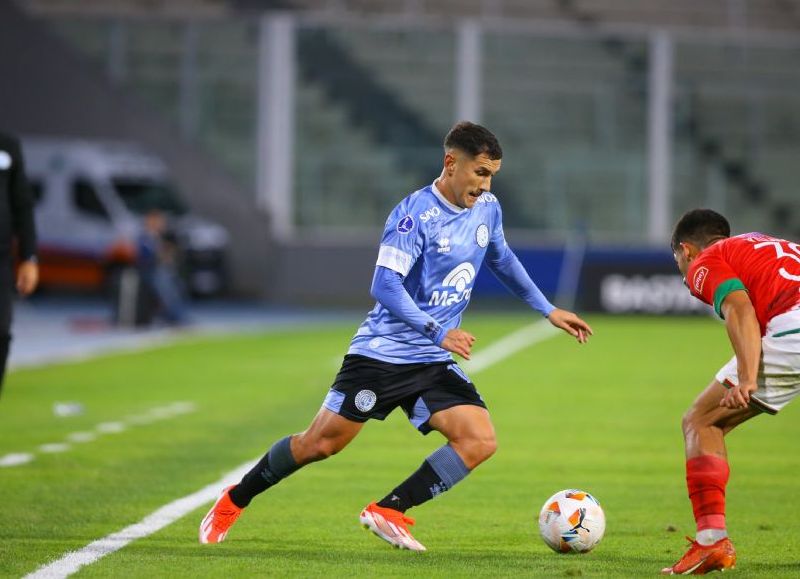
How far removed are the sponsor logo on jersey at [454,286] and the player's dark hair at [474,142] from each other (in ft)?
1.59

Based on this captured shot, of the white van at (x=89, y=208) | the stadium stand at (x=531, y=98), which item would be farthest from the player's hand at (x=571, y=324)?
the stadium stand at (x=531, y=98)

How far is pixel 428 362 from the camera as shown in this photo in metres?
7.19

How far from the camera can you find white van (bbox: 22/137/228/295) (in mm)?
31281

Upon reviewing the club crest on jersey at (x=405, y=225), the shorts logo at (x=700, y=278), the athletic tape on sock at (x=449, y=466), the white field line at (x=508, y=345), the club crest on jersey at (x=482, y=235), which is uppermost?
the club crest on jersey at (x=405, y=225)

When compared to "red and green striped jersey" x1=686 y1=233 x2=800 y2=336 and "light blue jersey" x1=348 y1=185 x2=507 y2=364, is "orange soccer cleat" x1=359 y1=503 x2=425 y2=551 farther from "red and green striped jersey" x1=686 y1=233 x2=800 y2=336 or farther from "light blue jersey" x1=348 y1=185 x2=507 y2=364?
"red and green striped jersey" x1=686 y1=233 x2=800 y2=336

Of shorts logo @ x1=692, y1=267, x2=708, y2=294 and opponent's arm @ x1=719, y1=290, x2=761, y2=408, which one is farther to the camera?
shorts logo @ x1=692, y1=267, x2=708, y2=294

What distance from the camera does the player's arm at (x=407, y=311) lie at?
6.72 m

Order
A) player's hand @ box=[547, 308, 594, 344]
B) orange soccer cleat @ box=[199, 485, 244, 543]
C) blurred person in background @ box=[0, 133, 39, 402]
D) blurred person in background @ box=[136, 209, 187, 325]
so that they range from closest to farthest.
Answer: player's hand @ box=[547, 308, 594, 344] → orange soccer cleat @ box=[199, 485, 244, 543] → blurred person in background @ box=[0, 133, 39, 402] → blurred person in background @ box=[136, 209, 187, 325]

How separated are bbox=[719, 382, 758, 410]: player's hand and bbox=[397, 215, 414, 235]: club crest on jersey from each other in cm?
148

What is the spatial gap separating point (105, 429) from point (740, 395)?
23.6 ft

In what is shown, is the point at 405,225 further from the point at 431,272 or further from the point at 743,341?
the point at 743,341

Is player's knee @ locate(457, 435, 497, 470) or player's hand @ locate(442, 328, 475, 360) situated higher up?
player's hand @ locate(442, 328, 475, 360)

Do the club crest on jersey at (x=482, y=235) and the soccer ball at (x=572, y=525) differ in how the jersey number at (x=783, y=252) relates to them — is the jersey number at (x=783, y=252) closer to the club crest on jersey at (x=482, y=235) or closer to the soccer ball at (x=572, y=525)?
the club crest on jersey at (x=482, y=235)

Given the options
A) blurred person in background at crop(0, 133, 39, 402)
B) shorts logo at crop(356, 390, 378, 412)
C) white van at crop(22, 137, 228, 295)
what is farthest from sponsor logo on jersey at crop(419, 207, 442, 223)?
white van at crop(22, 137, 228, 295)
